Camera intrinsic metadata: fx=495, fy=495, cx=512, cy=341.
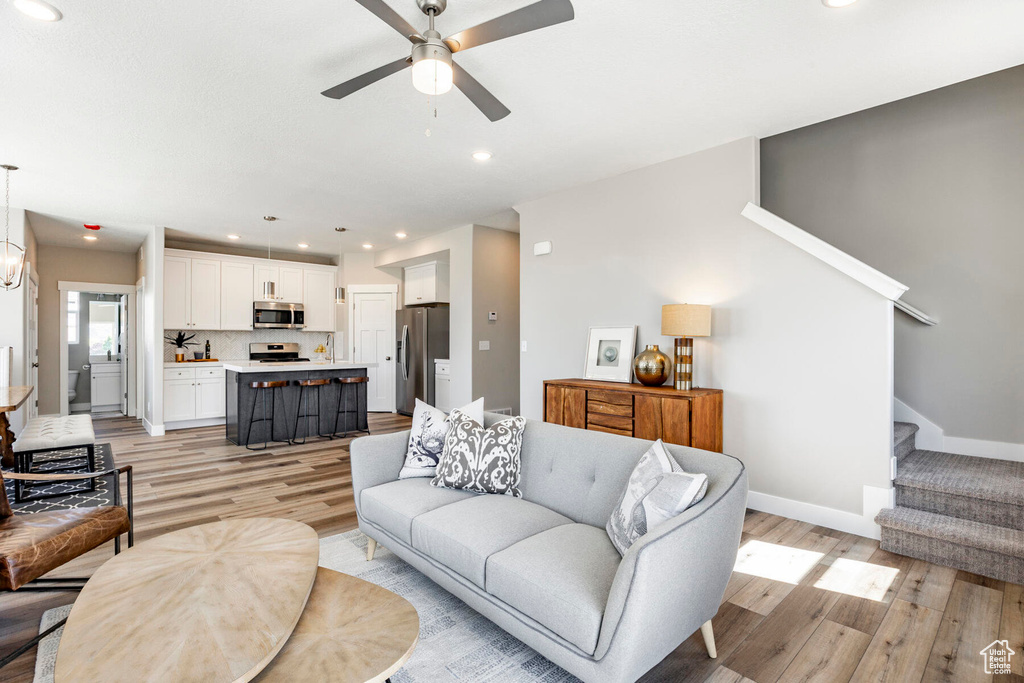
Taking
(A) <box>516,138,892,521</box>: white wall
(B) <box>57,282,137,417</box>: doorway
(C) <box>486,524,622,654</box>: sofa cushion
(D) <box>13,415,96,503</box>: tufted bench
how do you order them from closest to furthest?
(C) <box>486,524,622,654</box>: sofa cushion → (A) <box>516,138,892,521</box>: white wall → (D) <box>13,415,96,503</box>: tufted bench → (B) <box>57,282,137,417</box>: doorway

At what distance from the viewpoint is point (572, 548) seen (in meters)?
1.86

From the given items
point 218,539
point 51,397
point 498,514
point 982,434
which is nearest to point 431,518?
point 498,514

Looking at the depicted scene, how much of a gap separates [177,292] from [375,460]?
581 cm

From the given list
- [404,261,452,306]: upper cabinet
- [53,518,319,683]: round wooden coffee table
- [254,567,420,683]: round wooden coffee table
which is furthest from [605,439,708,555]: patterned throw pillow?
[404,261,452,306]: upper cabinet

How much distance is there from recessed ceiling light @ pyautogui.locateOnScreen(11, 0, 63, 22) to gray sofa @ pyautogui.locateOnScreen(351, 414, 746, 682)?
7.74 ft

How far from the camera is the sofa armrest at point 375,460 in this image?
2.71 m

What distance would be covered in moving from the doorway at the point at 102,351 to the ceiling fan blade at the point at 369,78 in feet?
24.8

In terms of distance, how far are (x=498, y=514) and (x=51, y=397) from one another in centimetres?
824

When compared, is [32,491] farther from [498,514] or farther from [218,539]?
[498,514]

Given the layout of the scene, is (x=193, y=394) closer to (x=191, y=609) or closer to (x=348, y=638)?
(x=191, y=609)

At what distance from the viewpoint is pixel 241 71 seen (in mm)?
2658

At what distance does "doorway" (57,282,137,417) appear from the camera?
7930 millimetres

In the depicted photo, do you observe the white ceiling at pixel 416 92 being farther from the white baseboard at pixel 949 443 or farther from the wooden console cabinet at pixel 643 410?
the white baseboard at pixel 949 443

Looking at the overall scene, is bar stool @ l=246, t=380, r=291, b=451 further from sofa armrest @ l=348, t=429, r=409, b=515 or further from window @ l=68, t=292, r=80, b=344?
window @ l=68, t=292, r=80, b=344
